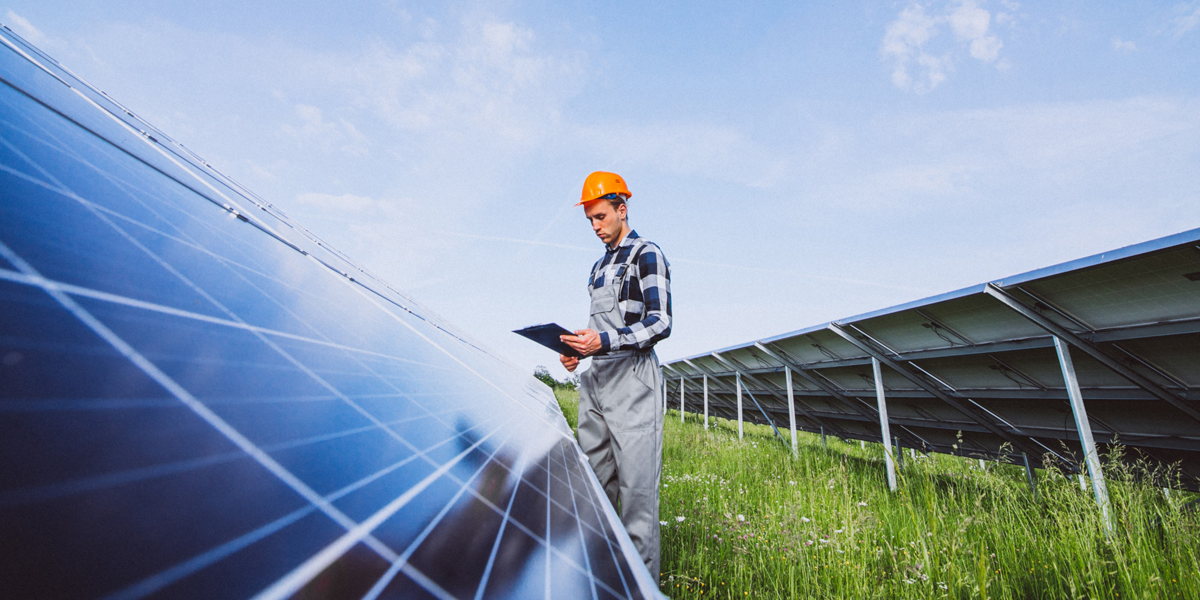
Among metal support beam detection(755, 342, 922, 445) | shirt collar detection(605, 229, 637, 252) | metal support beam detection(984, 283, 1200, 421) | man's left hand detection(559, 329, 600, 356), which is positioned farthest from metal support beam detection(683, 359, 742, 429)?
man's left hand detection(559, 329, 600, 356)

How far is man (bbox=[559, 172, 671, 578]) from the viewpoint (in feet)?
7.91

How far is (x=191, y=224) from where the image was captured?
1.33 m

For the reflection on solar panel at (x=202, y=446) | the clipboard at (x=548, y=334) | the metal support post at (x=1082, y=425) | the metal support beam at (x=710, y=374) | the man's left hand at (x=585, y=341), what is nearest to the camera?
the reflection on solar panel at (x=202, y=446)

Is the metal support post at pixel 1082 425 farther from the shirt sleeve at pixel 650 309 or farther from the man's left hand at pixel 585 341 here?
the man's left hand at pixel 585 341

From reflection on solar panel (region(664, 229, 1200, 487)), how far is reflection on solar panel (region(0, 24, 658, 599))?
5.20 meters

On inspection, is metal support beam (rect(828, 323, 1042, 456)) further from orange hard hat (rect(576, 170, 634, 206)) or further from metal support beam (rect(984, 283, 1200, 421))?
orange hard hat (rect(576, 170, 634, 206))

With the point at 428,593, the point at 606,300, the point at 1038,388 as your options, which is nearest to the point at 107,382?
the point at 428,593

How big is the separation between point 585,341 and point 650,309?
51 cm

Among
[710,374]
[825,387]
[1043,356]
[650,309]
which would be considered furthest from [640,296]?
[710,374]

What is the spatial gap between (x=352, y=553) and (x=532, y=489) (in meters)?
0.75

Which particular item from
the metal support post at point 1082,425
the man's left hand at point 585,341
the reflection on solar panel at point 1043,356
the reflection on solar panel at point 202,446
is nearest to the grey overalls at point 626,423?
the man's left hand at point 585,341

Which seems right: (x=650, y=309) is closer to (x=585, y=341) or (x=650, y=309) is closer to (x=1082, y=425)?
(x=585, y=341)

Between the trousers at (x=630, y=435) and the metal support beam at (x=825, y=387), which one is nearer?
the trousers at (x=630, y=435)

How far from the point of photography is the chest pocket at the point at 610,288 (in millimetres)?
2846
